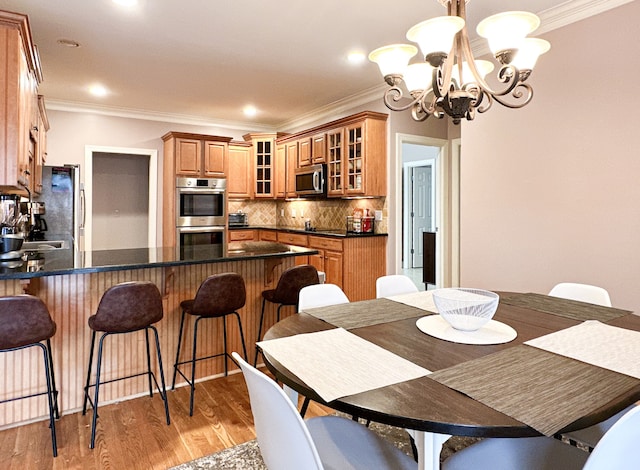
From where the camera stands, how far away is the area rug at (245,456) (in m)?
1.96

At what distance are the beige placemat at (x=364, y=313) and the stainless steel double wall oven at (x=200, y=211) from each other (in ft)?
13.0

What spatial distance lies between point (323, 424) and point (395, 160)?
3763 mm

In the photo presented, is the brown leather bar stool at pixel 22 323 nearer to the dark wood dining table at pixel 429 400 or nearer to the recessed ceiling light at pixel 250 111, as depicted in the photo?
the dark wood dining table at pixel 429 400

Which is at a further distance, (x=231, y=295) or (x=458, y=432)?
(x=231, y=295)

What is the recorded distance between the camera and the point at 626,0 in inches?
98.4

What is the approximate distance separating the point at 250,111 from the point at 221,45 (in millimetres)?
2372

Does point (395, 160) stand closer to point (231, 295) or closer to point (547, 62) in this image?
point (547, 62)

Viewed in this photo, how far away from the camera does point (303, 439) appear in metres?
0.94

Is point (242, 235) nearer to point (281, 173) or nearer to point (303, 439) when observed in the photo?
point (281, 173)

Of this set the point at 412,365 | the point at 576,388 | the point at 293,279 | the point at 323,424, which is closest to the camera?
the point at 576,388

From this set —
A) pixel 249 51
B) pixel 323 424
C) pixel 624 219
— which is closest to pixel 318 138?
pixel 249 51

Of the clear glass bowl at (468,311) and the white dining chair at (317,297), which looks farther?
the white dining chair at (317,297)

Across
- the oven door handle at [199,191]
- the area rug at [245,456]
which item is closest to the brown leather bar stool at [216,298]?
the area rug at [245,456]

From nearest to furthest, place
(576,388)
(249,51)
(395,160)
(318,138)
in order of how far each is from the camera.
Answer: (576,388), (249,51), (395,160), (318,138)
